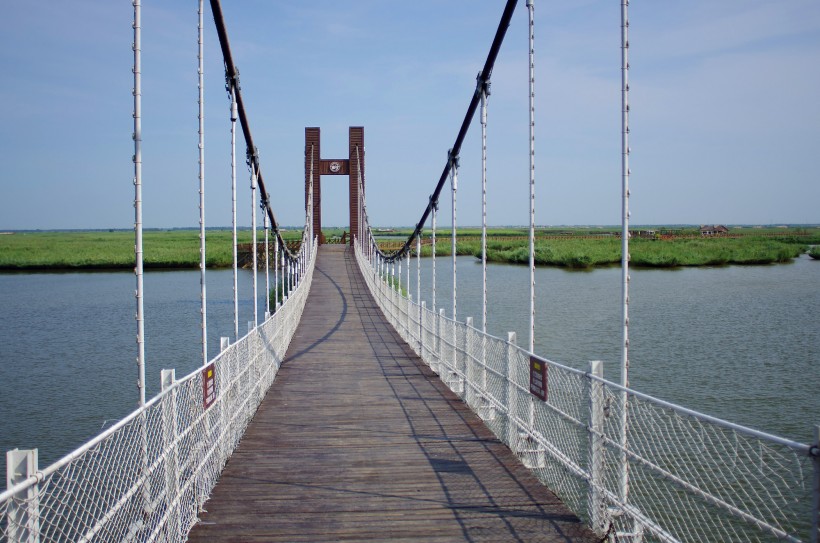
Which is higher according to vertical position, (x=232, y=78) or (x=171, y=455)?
(x=232, y=78)

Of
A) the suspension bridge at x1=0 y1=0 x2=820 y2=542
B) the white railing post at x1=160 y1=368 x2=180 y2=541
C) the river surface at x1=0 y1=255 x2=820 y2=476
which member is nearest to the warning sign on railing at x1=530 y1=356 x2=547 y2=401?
the suspension bridge at x1=0 y1=0 x2=820 y2=542

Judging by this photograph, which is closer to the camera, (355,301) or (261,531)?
(261,531)

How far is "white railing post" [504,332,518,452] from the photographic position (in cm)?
667

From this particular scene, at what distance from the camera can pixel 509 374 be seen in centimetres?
692

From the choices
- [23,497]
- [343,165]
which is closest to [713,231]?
[343,165]

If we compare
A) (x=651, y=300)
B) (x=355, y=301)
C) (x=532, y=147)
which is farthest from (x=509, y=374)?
(x=651, y=300)

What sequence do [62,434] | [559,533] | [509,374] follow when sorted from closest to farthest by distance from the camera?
1. [559,533]
2. [509,374]
3. [62,434]

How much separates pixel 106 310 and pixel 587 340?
20.0 m

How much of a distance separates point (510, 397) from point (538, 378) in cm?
105

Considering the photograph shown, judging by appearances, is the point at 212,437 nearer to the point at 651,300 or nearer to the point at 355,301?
the point at 355,301

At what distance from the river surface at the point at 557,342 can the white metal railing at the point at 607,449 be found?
4.08 metres

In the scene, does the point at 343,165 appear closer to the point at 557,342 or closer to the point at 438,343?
the point at 557,342

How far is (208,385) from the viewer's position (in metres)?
5.65

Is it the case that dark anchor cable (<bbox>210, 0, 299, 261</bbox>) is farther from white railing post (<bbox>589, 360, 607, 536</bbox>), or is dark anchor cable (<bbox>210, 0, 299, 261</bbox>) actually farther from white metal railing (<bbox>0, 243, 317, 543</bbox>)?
white railing post (<bbox>589, 360, 607, 536</bbox>)
